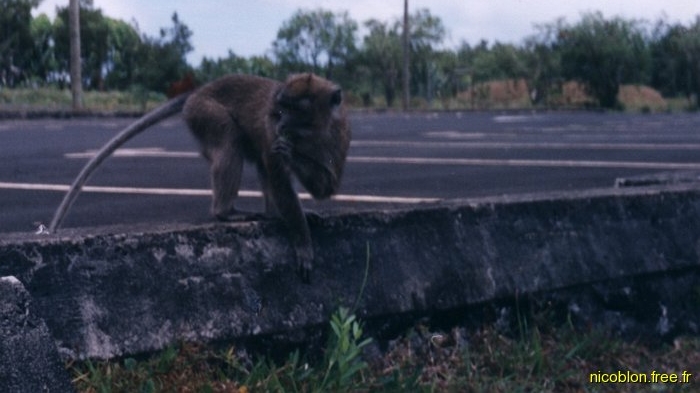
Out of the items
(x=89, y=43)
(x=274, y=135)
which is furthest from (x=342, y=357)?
(x=89, y=43)

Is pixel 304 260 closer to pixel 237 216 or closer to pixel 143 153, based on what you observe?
pixel 237 216

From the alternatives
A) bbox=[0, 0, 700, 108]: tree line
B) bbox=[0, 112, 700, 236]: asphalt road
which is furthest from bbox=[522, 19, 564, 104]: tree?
bbox=[0, 112, 700, 236]: asphalt road

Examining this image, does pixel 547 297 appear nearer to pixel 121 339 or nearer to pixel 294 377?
pixel 294 377

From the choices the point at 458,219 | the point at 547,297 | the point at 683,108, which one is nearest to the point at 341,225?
the point at 458,219

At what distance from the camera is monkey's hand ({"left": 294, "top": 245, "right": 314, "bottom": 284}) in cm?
434

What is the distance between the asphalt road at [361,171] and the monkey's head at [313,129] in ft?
0.94

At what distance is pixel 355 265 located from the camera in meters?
4.52

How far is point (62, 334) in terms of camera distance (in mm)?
3711

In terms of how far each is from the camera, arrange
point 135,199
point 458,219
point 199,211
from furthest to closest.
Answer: point 135,199 → point 199,211 → point 458,219

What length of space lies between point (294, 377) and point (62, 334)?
2.66 ft

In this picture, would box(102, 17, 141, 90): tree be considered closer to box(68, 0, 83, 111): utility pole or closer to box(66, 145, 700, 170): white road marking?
box(68, 0, 83, 111): utility pole

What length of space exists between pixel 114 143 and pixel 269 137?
2.45 feet

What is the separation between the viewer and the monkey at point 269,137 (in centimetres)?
483

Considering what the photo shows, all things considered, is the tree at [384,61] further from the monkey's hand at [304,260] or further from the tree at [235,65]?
the monkey's hand at [304,260]
